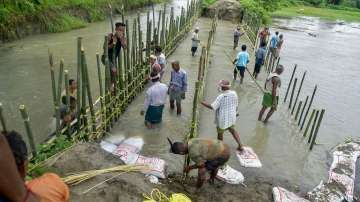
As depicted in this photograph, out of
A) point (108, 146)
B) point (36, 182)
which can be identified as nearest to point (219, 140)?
point (108, 146)

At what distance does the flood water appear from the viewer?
24.1ft

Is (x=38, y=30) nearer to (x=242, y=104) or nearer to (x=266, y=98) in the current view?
(x=242, y=104)

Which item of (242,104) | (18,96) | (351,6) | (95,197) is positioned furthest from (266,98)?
(351,6)

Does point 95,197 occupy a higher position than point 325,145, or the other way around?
point 95,197

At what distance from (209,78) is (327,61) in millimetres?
10282

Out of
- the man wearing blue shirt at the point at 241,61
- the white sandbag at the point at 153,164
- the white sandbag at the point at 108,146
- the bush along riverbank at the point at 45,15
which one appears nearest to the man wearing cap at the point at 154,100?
the white sandbag at the point at 108,146

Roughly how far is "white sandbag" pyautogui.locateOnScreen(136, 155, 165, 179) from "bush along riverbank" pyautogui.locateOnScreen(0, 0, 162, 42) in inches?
337

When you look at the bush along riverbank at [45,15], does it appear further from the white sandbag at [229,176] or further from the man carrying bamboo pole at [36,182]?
the man carrying bamboo pole at [36,182]

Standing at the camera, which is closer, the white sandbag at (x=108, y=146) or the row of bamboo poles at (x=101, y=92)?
the row of bamboo poles at (x=101, y=92)

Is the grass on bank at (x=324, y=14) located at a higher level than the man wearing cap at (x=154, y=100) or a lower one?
lower

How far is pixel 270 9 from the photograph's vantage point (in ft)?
115

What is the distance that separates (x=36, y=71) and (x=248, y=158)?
8.46m

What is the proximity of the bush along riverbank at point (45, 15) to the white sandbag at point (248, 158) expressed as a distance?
8.25 metres

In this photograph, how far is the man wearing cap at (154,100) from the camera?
711cm
